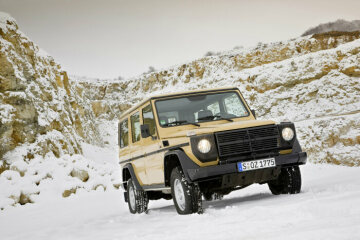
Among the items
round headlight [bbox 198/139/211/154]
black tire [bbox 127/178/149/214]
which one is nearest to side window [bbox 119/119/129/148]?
black tire [bbox 127/178/149/214]

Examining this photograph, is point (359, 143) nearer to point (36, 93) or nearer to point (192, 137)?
point (192, 137)

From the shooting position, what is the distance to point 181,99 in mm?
6395

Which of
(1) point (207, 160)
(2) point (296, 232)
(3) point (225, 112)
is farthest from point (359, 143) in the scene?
(2) point (296, 232)

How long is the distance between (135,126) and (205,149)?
2441mm

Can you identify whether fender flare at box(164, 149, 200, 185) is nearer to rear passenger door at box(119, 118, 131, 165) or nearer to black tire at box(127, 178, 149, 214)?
black tire at box(127, 178, 149, 214)

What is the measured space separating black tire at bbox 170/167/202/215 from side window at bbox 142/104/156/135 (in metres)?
1.03

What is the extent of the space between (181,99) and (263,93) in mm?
20009

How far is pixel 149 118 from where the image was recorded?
6.48m

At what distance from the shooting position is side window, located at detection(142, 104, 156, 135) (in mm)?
6307

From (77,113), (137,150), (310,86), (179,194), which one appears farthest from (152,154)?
(310,86)

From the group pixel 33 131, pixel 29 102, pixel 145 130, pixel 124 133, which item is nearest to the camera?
pixel 145 130

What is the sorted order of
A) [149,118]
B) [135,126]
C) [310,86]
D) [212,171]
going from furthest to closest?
[310,86]
[135,126]
[149,118]
[212,171]

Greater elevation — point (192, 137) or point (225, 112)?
point (225, 112)

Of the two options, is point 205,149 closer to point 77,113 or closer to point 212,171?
point 212,171
